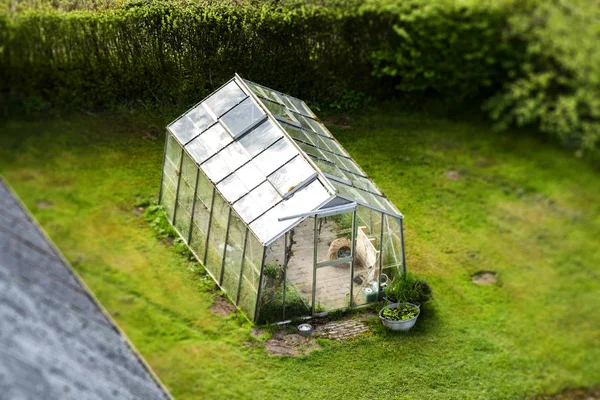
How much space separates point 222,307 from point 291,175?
7.43ft

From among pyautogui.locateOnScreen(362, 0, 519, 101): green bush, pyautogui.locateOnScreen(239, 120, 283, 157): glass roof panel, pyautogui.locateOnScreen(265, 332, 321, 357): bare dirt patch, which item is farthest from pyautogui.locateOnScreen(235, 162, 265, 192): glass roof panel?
pyautogui.locateOnScreen(362, 0, 519, 101): green bush

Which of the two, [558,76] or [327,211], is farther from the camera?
[558,76]

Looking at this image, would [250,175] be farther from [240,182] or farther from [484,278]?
[484,278]

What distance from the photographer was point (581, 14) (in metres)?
12.8

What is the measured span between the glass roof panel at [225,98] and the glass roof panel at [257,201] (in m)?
1.56

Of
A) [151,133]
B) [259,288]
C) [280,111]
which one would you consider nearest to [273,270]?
[259,288]

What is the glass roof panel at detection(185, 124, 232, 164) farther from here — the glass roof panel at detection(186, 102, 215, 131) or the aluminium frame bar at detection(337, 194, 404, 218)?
the aluminium frame bar at detection(337, 194, 404, 218)

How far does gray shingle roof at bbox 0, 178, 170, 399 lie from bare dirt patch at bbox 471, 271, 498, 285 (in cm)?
537

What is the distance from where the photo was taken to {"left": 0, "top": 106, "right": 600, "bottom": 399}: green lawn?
423 inches

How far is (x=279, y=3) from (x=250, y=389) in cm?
648

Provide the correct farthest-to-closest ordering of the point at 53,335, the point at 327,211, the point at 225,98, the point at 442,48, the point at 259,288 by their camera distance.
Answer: the point at 442,48 < the point at 225,98 < the point at 259,288 < the point at 327,211 < the point at 53,335

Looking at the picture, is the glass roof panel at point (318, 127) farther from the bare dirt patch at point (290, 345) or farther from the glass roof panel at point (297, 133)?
the bare dirt patch at point (290, 345)

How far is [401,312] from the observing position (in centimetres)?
1120

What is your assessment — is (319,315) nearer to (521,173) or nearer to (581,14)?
(521,173)
